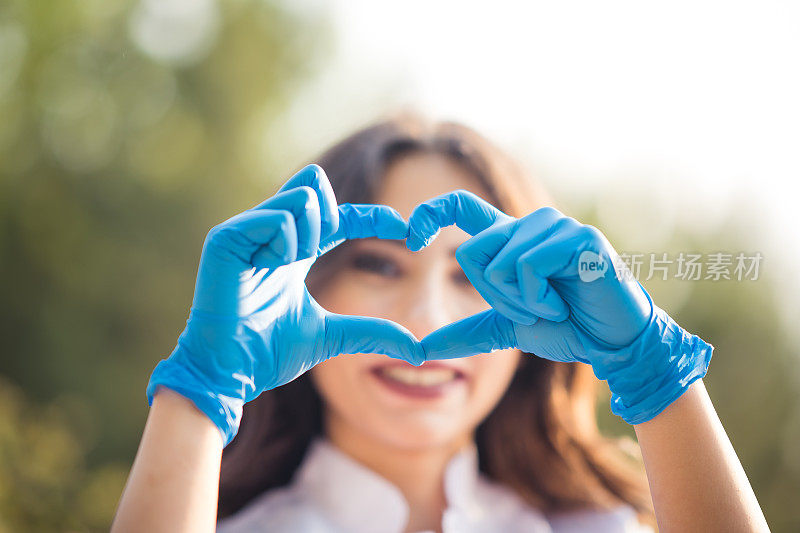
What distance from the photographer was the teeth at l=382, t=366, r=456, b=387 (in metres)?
1.15

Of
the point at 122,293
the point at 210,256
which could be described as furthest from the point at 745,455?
the point at 122,293

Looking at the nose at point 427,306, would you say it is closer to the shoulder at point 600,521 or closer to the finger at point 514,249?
the finger at point 514,249

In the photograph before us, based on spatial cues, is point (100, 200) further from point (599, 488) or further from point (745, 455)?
point (745, 455)

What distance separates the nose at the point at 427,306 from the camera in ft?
3.53

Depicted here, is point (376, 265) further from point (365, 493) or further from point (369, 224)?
point (365, 493)

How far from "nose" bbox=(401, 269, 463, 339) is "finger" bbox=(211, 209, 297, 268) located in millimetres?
395

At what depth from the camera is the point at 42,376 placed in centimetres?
284

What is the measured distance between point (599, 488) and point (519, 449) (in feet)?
0.65

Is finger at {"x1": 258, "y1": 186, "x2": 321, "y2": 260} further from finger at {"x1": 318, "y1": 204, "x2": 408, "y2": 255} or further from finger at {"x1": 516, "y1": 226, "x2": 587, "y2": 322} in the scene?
finger at {"x1": 516, "y1": 226, "x2": 587, "y2": 322}

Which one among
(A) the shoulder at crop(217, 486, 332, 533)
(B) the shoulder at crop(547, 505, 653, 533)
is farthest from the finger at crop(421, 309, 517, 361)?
(B) the shoulder at crop(547, 505, 653, 533)

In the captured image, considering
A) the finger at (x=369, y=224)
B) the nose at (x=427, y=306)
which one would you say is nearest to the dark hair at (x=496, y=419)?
the nose at (x=427, y=306)

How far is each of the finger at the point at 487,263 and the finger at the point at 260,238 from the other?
0.22m

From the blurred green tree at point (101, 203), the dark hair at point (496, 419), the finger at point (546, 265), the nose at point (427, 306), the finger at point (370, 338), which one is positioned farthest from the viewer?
the blurred green tree at point (101, 203)

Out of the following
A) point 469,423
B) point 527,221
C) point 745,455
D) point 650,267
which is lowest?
point 745,455
